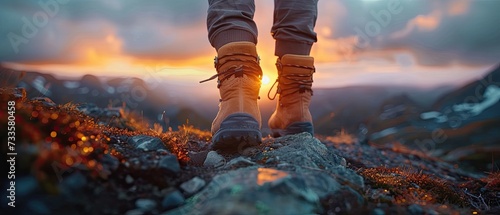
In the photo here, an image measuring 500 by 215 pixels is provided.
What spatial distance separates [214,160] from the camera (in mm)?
3861

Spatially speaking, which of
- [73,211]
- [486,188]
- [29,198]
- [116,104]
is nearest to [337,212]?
[73,211]

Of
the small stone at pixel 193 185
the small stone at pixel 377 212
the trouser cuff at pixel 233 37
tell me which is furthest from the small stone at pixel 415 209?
the trouser cuff at pixel 233 37

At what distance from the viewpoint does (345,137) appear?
11.5m

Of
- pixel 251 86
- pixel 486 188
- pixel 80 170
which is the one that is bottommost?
pixel 486 188

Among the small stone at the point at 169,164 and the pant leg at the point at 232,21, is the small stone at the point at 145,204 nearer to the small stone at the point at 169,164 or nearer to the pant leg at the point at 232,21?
the small stone at the point at 169,164

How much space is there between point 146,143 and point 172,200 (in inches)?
49.7

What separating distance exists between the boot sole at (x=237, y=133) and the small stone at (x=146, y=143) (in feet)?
2.52

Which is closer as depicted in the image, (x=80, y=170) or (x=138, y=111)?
(x=80, y=170)

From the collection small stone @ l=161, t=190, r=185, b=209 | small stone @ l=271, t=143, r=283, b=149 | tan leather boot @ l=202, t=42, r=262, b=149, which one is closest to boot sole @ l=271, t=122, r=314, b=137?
tan leather boot @ l=202, t=42, r=262, b=149

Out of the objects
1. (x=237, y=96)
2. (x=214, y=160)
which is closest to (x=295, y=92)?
(x=237, y=96)

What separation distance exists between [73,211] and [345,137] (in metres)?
10.4

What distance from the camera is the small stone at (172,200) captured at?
2271 mm

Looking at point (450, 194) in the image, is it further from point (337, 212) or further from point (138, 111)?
point (138, 111)

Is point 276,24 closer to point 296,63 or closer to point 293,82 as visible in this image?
point 296,63
